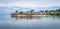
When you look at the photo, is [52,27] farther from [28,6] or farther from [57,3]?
[28,6]

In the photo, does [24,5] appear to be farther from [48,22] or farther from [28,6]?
[48,22]

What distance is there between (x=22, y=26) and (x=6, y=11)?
0.31m

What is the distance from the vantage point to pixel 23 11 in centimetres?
149

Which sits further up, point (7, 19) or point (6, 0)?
point (6, 0)

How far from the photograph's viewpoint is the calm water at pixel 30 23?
4.82ft

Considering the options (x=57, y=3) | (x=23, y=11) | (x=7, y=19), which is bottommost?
(x=7, y=19)

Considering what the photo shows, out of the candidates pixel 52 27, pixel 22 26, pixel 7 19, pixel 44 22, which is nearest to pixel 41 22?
pixel 44 22

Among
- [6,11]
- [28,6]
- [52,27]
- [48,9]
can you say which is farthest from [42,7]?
[6,11]

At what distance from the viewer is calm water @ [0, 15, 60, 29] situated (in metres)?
1.47

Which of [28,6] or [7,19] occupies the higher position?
[28,6]

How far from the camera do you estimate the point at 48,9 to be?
149 centimetres

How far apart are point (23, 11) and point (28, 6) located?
103mm

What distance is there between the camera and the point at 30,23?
4.86ft

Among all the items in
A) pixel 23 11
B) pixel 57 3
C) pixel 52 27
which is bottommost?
A: pixel 52 27
